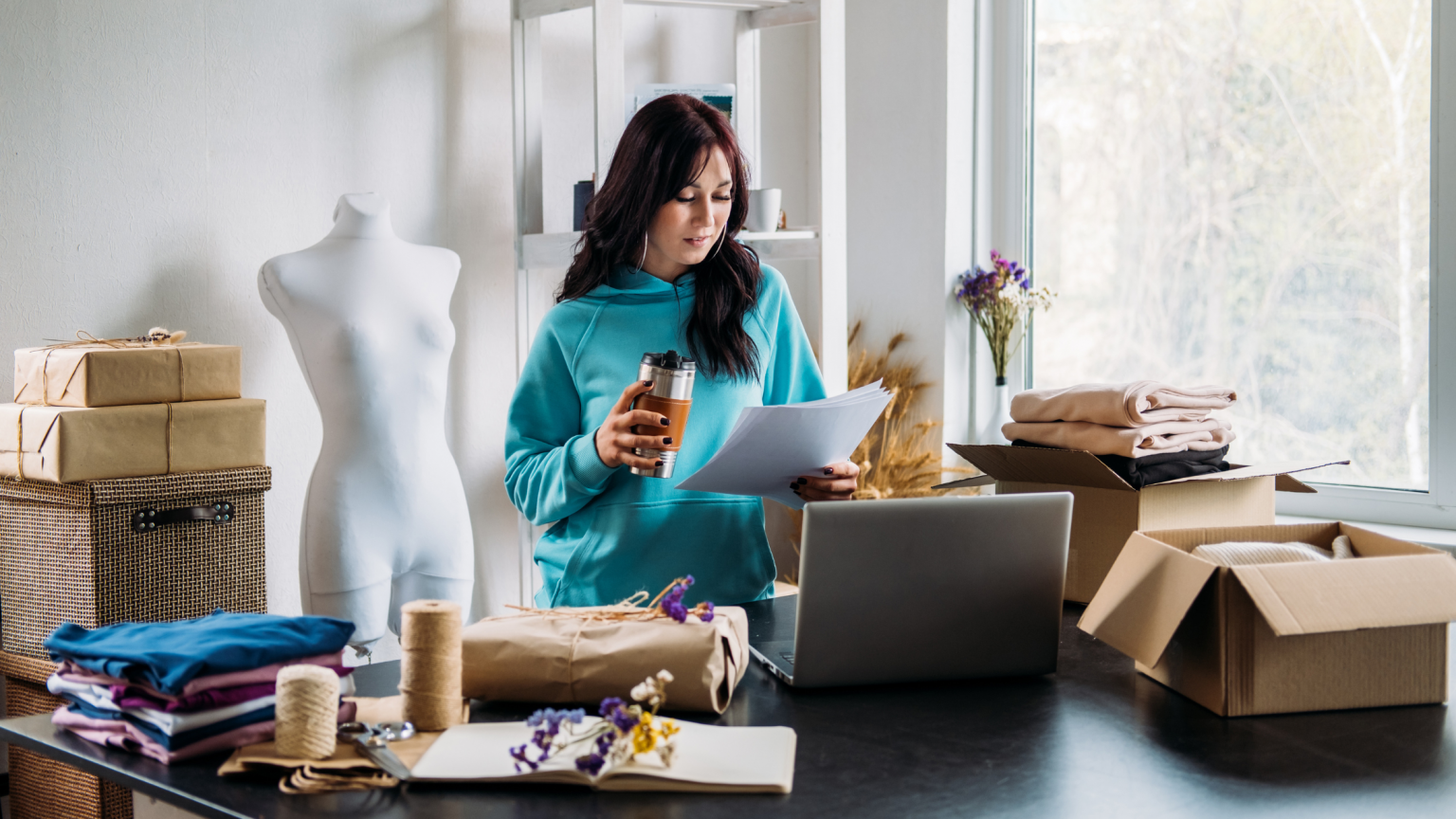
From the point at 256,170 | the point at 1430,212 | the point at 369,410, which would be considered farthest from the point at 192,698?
the point at 1430,212

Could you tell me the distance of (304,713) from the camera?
3.48 feet

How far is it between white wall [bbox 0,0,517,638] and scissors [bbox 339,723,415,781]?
1.66 m

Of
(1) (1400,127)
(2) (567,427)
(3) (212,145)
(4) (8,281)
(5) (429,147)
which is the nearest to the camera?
(2) (567,427)

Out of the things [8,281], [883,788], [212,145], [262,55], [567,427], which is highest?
[262,55]

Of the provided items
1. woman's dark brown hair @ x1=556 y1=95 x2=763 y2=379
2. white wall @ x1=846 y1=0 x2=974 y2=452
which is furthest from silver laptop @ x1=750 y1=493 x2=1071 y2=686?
white wall @ x1=846 y1=0 x2=974 y2=452

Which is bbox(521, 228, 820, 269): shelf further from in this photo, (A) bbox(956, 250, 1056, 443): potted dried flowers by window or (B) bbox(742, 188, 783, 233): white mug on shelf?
(A) bbox(956, 250, 1056, 443): potted dried flowers by window

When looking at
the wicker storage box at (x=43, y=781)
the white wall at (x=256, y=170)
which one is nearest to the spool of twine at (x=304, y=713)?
the wicker storage box at (x=43, y=781)

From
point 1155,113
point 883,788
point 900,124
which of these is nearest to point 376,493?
point 883,788

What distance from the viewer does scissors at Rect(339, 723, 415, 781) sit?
1.04m

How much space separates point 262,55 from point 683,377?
1.77 meters

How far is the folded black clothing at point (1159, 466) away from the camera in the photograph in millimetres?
1670

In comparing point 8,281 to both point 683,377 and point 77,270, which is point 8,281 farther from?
point 683,377

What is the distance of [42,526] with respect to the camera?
6.88 ft

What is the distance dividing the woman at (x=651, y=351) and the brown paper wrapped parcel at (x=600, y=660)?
54cm
